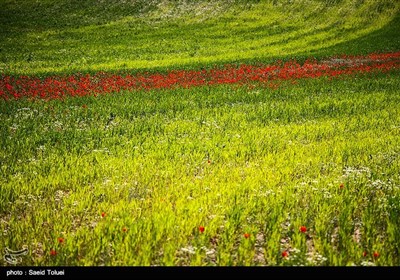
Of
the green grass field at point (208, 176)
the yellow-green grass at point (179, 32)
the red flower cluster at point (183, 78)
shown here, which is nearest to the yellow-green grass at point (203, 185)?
the green grass field at point (208, 176)

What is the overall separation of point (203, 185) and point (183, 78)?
15.0 m

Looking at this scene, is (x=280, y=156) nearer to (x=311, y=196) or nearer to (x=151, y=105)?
(x=311, y=196)

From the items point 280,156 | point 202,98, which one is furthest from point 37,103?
point 280,156

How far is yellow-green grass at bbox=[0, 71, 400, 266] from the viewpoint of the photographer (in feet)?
16.2

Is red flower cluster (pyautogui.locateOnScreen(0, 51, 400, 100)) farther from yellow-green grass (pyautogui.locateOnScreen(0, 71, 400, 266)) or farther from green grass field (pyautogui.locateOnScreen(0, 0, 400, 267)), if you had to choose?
yellow-green grass (pyautogui.locateOnScreen(0, 71, 400, 266))

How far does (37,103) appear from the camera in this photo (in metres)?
15.2

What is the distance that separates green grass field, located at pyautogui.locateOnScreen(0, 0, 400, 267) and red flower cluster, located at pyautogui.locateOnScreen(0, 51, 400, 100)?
4.03 ft

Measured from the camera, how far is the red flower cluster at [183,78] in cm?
1772

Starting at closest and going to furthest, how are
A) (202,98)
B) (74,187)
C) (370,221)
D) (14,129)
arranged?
1. (370,221)
2. (74,187)
3. (14,129)
4. (202,98)

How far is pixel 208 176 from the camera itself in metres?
7.67

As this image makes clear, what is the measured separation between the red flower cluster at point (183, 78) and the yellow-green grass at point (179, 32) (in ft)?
14.1

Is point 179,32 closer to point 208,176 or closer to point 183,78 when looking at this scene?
point 183,78

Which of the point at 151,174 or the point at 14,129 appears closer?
the point at 151,174
